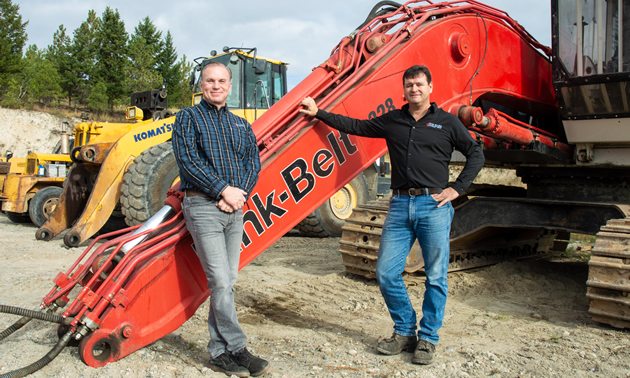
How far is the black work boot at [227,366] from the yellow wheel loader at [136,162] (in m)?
4.69

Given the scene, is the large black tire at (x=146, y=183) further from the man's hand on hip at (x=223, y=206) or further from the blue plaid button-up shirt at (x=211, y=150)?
the man's hand on hip at (x=223, y=206)

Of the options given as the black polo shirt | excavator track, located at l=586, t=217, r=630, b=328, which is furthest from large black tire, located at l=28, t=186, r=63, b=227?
excavator track, located at l=586, t=217, r=630, b=328

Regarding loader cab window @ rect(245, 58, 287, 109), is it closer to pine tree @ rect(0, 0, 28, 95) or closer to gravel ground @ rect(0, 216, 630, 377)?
gravel ground @ rect(0, 216, 630, 377)

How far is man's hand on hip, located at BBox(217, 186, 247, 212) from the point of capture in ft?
9.18

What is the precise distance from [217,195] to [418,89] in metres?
1.42

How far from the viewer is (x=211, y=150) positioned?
9.36ft

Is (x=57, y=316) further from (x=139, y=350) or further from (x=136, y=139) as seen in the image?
(x=136, y=139)

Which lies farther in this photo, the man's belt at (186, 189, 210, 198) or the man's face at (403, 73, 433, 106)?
the man's face at (403, 73, 433, 106)

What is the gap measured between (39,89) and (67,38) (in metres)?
15.2

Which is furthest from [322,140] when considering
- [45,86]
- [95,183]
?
[45,86]

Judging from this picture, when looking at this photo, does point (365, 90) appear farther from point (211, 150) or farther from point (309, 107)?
point (211, 150)

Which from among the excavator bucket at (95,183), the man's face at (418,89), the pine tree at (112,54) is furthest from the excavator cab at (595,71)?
the pine tree at (112,54)

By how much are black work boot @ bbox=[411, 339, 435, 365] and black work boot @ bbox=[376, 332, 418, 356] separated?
142 millimetres

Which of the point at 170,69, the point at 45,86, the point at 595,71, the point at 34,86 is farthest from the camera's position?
the point at 170,69
